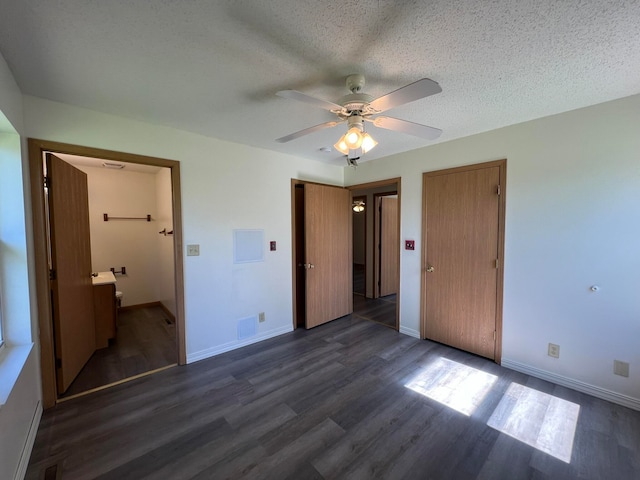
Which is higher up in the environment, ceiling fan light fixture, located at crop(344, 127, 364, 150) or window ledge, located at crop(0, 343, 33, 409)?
ceiling fan light fixture, located at crop(344, 127, 364, 150)

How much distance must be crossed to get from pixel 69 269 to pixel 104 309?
1.10 meters

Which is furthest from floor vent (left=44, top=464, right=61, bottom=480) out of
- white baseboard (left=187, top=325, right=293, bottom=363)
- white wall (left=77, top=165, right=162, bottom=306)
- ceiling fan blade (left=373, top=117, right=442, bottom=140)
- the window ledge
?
white wall (left=77, top=165, right=162, bottom=306)

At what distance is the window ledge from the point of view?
4.57ft

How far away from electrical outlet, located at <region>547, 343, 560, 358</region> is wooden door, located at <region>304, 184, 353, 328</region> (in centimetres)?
249

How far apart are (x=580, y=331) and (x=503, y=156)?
175cm

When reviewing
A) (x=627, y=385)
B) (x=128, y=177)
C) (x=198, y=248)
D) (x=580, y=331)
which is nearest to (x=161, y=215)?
(x=128, y=177)

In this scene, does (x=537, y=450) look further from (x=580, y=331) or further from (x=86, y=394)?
(x=86, y=394)

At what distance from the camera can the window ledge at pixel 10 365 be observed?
1.39m

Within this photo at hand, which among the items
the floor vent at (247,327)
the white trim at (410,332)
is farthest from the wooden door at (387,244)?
the floor vent at (247,327)

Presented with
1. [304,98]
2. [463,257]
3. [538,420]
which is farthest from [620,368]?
[304,98]

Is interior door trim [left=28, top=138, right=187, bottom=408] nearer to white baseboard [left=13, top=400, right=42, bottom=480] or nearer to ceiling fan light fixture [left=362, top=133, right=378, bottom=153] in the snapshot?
white baseboard [left=13, top=400, right=42, bottom=480]

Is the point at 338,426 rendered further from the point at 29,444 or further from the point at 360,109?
the point at 360,109

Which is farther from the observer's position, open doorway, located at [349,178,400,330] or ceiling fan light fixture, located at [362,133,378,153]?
open doorway, located at [349,178,400,330]

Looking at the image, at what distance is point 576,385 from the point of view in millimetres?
2316
